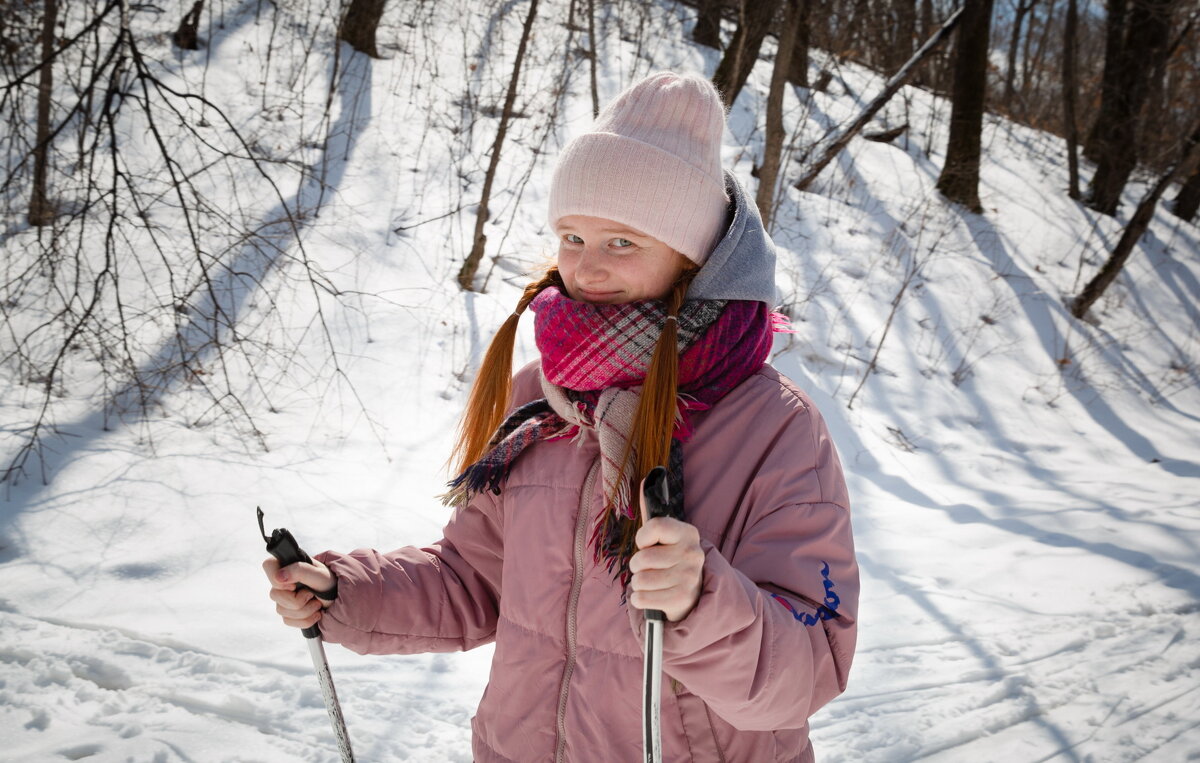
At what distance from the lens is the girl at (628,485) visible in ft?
4.27

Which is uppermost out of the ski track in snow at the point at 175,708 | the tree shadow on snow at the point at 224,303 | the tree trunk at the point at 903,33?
the tree trunk at the point at 903,33

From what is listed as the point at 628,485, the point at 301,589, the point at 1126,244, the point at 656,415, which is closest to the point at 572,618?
the point at 628,485

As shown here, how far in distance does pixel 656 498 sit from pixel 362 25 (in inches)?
327

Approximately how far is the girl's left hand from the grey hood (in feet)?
1.64

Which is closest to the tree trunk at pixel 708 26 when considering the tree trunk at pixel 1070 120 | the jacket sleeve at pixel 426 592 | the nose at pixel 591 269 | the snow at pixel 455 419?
the snow at pixel 455 419

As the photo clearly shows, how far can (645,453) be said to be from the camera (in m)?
1.35

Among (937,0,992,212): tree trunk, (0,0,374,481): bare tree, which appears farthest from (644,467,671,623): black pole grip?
(937,0,992,212): tree trunk

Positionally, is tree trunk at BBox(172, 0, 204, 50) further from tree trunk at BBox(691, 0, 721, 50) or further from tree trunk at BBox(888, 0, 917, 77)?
tree trunk at BBox(888, 0, 917, 77)

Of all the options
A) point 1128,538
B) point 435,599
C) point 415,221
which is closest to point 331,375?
point 415,221

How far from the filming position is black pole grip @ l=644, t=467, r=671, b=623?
1.11 metres

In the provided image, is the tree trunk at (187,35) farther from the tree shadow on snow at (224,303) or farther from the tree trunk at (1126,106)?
the tree trunk at (1126,106)

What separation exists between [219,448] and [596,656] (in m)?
3.32

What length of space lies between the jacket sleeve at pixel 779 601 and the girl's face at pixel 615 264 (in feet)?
1.12

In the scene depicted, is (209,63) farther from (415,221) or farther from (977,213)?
(977,213)
